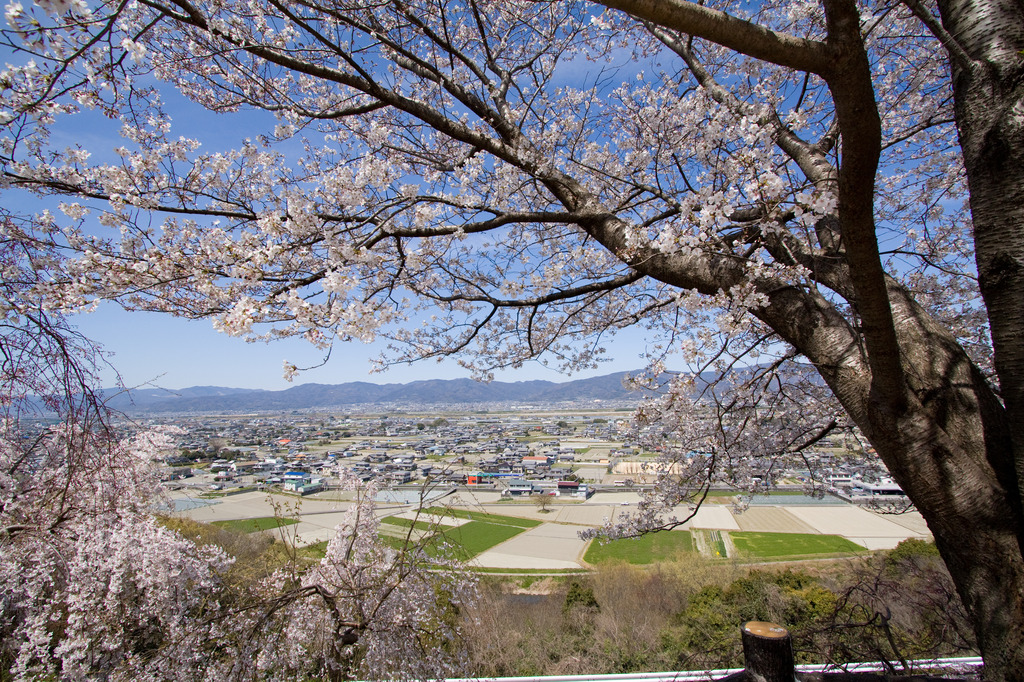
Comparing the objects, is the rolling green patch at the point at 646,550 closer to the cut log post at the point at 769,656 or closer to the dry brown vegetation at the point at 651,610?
the dry brown vegetation at the point at 651,610

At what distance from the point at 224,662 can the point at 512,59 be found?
19.5ft

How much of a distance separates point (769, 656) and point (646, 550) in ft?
52.8

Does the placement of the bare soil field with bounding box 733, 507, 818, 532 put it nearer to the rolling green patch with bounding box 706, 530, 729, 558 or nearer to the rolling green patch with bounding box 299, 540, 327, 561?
the rolling green patch with bounding box 706, 530, 729, 558

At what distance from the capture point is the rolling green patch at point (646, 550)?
1390 cm

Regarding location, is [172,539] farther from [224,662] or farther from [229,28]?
[229,28]

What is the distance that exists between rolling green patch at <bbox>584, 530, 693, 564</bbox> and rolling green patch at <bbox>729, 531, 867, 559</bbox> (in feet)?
5.87

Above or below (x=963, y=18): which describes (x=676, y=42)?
above

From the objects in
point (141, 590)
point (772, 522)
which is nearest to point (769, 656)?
point (141, 590)

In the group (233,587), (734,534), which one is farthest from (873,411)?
(734,534)

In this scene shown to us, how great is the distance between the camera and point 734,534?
53.5 ft

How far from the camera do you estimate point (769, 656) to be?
1071 millimetres

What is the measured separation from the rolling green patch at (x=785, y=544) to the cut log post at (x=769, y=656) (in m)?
15.0

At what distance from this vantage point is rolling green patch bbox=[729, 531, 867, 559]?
13509mm

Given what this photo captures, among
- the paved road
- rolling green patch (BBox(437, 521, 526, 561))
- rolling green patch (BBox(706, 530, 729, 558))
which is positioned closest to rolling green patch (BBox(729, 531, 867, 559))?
rolling green patch (BBox(706, 530, 729, 558))
